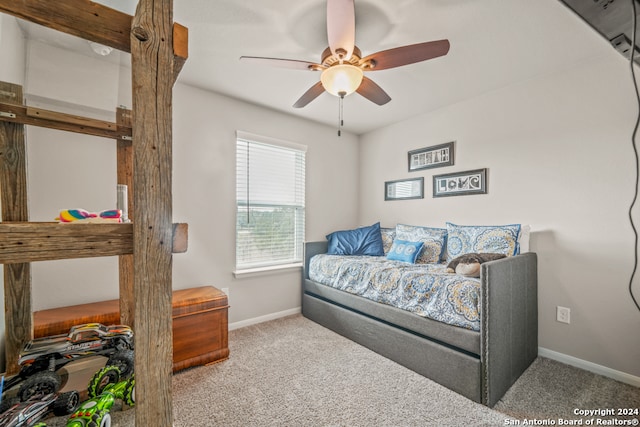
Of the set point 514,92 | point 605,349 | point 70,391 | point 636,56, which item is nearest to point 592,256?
point 605,349

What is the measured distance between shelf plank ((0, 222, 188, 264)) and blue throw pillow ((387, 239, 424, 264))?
2.46 meters

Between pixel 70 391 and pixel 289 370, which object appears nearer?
pixel 70 391

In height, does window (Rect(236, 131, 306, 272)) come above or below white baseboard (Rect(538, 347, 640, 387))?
above

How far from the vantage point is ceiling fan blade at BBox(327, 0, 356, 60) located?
1396 millimetres

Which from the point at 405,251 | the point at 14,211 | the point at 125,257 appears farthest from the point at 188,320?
the point at 405,251

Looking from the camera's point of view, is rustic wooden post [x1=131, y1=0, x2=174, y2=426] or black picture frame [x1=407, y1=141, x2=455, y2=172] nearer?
rustic wooden post [x1=131, y1=0, x2=174, y2=426]

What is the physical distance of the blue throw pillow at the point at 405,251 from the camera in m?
2.83

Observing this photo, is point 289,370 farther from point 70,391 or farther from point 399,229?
point 399,229

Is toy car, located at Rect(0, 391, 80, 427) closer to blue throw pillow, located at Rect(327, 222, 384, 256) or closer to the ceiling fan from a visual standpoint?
the ceiling fan

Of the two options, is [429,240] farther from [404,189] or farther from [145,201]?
[145,201]

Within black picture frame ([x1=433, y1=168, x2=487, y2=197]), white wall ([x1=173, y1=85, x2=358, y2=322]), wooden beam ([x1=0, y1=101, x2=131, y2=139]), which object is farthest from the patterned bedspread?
wooden beam ([x1=0, y1=101, x2=131, y2=139])

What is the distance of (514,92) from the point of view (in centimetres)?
257

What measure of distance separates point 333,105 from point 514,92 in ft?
5.69

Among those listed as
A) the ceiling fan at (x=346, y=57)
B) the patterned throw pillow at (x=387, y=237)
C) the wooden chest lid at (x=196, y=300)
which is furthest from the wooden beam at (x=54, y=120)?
the patterned throw pillow at (x=387, y=237)
